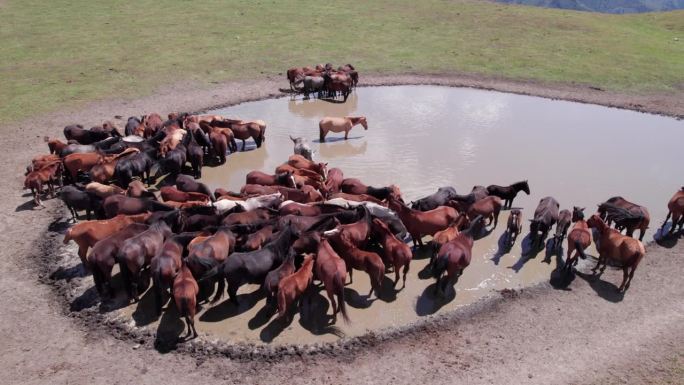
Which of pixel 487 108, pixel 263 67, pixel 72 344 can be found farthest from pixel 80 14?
pixel 72 344

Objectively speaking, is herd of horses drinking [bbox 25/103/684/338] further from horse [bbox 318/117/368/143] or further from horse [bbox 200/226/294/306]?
horse [bbox 318/117/368/143]

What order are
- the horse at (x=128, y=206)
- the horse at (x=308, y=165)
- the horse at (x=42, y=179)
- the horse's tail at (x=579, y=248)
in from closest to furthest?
the horse's tail at (x=579, y=248) → the horse at (x=128, y=206) → the horse at (x=42, y=179) → the horse at (x=308, y=165)

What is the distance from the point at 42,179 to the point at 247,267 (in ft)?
20.8

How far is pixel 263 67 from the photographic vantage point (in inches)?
885

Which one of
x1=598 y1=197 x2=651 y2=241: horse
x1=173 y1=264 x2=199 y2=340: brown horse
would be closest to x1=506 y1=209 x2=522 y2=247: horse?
x1=598 y1=197 x2=651 y2=241: horse

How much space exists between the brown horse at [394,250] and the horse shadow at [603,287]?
334cm

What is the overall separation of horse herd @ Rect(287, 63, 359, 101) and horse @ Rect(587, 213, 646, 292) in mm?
11655

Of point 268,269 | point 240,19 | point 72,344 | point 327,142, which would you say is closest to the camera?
point 72,344

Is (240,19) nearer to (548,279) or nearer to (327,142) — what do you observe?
(327,142)

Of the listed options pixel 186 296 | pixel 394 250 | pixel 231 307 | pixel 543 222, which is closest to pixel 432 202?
pixel 543 222

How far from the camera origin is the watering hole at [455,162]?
8.52m

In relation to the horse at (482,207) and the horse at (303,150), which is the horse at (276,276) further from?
the horse at (303,150)

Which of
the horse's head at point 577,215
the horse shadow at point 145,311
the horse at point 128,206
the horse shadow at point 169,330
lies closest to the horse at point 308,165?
the horse at point 128,206

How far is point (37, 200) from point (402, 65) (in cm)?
1611
